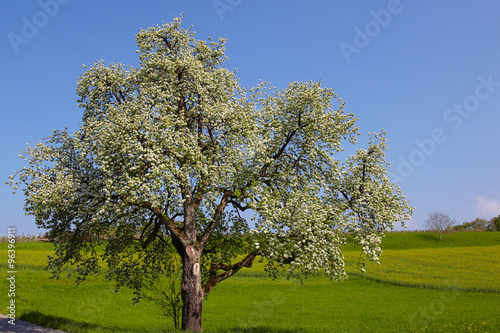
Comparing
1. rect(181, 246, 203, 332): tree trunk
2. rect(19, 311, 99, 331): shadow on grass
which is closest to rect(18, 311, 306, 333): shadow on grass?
rect(19, 311, 99, 331): shadow on grass

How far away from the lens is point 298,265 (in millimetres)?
18656

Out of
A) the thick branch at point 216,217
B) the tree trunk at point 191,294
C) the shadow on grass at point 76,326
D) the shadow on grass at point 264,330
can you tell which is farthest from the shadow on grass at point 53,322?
the shadow on grass at point 264,330

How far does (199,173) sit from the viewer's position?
66.2 feet

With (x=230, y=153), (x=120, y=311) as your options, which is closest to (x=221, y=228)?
(x=230, y=153)

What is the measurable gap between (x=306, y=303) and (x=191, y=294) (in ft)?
77.4

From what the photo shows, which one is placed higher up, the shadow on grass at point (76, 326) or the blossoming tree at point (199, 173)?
the blossoming tree at point (199, 173)

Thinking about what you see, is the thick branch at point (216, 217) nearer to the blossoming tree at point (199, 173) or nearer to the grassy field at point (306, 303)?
the blossoming tree at point (199, 173)

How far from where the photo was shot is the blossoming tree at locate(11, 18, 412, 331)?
63.3ft

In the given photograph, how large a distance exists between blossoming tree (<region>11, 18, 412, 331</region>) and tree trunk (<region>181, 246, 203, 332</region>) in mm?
57

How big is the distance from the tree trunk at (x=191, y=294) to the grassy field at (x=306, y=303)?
1.31 metres

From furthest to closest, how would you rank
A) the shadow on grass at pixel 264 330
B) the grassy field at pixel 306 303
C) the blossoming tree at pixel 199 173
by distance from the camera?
the grassy field at pixel 306 303 < the shadow on grass at pixel 264 330 < the blossoming tree at pixel 199 173

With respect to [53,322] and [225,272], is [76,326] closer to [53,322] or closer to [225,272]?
[53,322]

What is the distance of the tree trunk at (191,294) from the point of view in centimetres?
2127

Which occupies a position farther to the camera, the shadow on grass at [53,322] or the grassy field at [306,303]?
the grassy field at [306,303]
